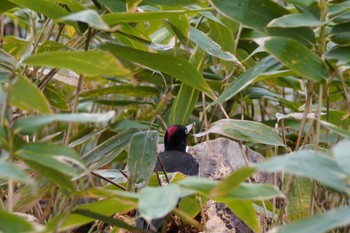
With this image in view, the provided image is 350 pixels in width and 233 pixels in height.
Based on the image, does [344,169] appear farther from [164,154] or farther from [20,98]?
[164,154]

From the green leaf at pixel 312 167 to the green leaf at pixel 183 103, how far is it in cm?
161

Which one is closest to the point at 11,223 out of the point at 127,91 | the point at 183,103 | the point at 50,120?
the point at 50,120

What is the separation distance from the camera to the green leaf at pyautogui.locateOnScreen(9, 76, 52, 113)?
127 centimetres

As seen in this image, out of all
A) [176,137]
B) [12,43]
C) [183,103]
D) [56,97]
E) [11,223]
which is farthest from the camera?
[176,137]

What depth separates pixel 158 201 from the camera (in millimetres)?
1180

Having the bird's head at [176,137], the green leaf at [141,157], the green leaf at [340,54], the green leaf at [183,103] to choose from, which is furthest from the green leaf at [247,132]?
the bird's head at [176,137]

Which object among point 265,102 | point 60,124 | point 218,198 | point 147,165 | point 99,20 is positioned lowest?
point 60,124

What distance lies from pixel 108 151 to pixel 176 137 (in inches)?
46.8

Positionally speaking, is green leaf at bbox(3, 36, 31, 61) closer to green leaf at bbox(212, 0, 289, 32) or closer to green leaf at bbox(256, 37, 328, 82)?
green leaf at bbox(212, 0, 289, 32)

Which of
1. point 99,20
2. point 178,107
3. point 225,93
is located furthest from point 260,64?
point 178,107

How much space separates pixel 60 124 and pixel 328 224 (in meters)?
2.56

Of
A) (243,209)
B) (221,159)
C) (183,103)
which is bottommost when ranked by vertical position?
(221,159)

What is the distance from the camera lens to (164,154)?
124 inches

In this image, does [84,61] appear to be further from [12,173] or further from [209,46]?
[209,46]
